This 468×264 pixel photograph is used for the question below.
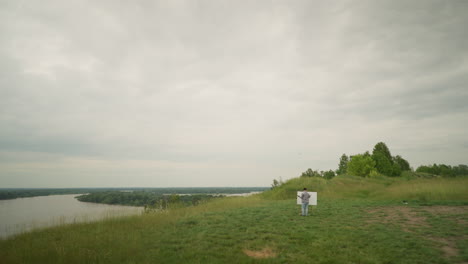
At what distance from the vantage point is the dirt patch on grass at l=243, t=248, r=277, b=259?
8875mm

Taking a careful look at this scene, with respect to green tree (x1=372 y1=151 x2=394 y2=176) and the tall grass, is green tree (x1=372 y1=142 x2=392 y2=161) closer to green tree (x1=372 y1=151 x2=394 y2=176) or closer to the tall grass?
green tree (x1=372 y1=151 x2=394 y2=176)

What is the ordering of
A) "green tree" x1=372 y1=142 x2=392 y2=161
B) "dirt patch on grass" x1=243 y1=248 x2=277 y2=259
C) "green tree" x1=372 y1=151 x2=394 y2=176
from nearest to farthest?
1. "dirt patch on grass" x1=243 y1=248 x2=277 y2=259
2. "green tree" x1=372 y1=151 x2=394 y2=176
3. "green tree" x1=372 y1=142 x2=392 y2=161

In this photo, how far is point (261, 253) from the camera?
364 inches

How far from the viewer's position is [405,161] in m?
94.8

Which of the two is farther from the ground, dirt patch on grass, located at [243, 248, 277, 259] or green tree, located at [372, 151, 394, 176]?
green tree, located at [372, 151, 394, 176]

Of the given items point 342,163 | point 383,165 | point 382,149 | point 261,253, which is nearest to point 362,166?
point 383,165

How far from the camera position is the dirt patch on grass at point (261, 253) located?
8.88 metres

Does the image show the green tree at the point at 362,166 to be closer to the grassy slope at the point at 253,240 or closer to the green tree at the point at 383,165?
the green tree at the point at 383,165

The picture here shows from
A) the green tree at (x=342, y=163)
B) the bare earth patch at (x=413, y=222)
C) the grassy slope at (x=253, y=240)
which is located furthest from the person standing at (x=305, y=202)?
the green tree at (x=342, y=163)

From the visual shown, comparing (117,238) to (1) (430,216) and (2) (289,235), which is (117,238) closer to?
(2) (289,235)

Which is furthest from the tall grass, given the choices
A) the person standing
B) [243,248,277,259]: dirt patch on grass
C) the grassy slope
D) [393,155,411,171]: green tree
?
[393,155,411,171]: green tree

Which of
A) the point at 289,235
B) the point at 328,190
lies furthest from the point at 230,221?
the point at 328,190

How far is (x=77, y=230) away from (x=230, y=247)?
9822 millimetres

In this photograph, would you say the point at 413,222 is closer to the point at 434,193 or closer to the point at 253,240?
the point at 253,240
